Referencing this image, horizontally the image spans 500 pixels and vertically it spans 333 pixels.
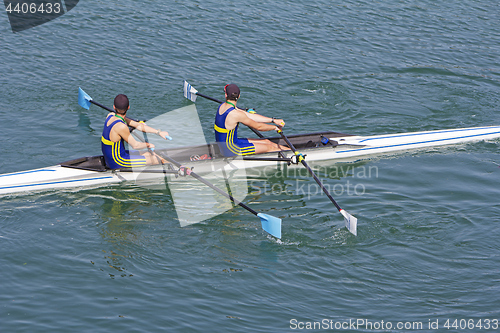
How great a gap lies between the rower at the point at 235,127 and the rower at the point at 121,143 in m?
1.22

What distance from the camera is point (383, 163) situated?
11.0m

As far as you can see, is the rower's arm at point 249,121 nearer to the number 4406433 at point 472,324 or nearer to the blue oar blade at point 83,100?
the blue oar blade at point 83,100

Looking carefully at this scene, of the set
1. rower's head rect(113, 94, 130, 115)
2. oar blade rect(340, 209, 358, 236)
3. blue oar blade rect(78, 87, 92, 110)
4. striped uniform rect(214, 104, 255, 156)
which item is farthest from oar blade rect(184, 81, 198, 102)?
oar blade rect(340, 209, 358, 236)

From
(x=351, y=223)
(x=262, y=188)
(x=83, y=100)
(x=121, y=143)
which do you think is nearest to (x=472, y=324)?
(x=351, y=223)

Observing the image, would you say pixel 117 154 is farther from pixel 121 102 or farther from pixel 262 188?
pixel 262 188

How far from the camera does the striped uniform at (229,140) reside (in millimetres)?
9664

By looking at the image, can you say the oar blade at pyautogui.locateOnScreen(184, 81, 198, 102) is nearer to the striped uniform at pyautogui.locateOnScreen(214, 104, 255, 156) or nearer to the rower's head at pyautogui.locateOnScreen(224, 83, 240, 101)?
the striped uniform at pyautogui.locateOnScreen(214, 104, 255, 156)

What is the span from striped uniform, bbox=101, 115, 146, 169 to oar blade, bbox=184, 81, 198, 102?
371 centimetres

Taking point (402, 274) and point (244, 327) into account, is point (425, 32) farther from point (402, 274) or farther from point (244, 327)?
point (244, 327)

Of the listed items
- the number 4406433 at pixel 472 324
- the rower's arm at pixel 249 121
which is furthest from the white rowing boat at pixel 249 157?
the number 4406433 at pixel 472 324

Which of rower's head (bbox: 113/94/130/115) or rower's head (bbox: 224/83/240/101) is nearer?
rower's head (bbox: 113/94/130/115)

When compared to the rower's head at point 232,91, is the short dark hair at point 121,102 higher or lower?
lower

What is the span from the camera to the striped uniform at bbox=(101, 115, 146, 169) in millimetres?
8773

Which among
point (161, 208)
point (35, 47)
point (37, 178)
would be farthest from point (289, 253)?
point (35, 47)
